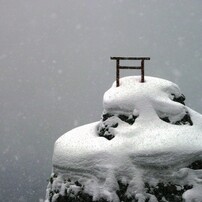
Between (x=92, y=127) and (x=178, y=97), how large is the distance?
119 inches

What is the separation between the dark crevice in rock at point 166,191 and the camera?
904 centimetres

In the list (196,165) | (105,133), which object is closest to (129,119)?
(105,133)

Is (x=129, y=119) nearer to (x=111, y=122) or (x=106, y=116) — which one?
(x=111, y=122)

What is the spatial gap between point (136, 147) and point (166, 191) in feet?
4.56

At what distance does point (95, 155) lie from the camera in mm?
9664

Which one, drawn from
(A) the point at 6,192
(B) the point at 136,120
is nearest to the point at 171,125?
(B) the point at 136,120

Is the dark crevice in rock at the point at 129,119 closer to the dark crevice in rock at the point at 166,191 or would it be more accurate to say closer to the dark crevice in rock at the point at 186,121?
the dark crevice in rock at the point at 186,121

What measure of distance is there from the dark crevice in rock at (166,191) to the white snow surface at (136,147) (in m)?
0.16

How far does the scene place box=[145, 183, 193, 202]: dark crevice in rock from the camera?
9.04m

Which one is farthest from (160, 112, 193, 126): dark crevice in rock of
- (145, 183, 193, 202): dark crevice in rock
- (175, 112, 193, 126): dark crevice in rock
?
(145, 183, 193, 202): dark crevice in rock

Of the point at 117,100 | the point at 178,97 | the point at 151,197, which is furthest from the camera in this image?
the point at 178,97

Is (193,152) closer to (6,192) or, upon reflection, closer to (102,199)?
(102,199)

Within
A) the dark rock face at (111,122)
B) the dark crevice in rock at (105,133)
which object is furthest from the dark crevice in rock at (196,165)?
the dark crevice in rock at (105,133)

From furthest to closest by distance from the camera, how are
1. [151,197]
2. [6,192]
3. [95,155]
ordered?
[6,192]
[95,155]
[151,197]
